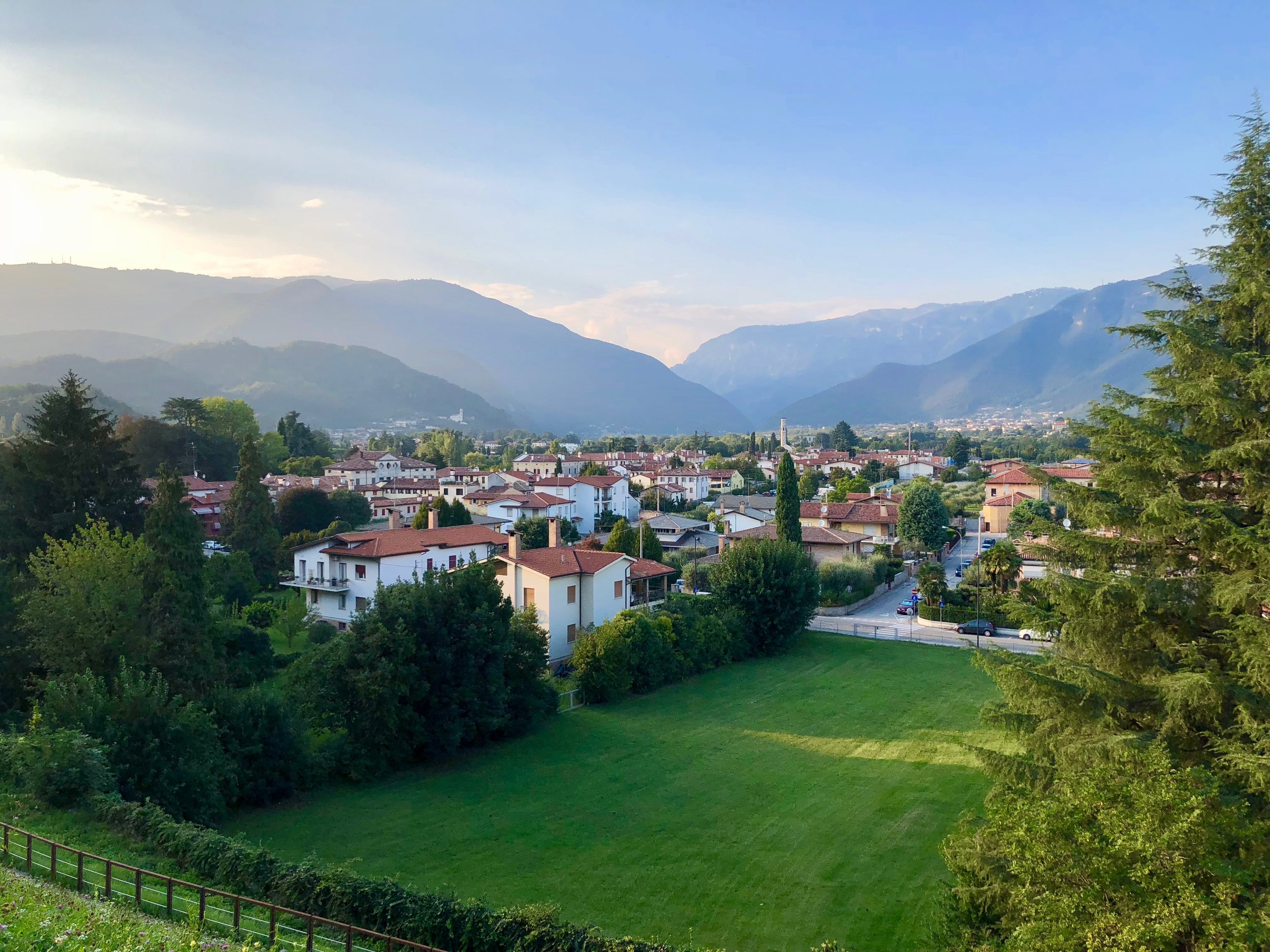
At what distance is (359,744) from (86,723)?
657 centimetres

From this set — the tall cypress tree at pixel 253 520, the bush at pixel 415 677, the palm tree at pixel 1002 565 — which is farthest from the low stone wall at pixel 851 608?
the tall cypress tree at pixel 253 520

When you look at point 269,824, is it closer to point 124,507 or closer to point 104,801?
point 104,801

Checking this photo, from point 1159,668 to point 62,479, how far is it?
3928cm

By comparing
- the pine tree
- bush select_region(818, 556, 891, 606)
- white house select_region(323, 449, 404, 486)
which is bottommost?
bush select_region(818, 556, 891, 606)

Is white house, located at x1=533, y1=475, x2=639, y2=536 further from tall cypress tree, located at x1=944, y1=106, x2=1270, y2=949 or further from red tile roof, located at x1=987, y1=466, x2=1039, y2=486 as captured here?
tall cypress tree, located at x1=944, y1=106, x2=1270, y2=949

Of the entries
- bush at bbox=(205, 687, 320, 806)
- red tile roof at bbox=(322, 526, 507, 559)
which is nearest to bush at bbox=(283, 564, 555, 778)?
bush at bbox=(205, 687, 320, 806)

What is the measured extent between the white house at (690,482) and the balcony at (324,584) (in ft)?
195

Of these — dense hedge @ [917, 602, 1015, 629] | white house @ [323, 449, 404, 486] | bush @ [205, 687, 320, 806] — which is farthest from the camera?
white house @ [323, 449, 404, 486]

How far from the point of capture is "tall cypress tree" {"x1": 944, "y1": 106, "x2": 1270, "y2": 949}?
7879 millimetres

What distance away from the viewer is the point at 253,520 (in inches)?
1844

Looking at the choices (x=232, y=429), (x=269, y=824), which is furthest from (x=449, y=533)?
(x=232, y=429)

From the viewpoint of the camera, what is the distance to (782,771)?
21.3 metres

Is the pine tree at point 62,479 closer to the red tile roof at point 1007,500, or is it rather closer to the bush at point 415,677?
the bush at point 415,677

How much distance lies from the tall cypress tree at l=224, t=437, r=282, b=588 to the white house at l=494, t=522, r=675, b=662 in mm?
21243
